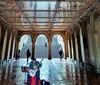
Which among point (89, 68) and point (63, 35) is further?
point (63, 35)

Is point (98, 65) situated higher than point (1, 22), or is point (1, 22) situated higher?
point (1, 22)

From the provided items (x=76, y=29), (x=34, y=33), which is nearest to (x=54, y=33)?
(x=34, y=33)

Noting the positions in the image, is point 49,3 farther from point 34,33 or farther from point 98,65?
point 34,33

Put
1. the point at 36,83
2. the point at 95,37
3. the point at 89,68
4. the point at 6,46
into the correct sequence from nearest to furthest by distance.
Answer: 1. the point at 36,83
2. the point at 95,37
3. the point at 89,68
4. the point at 6,46

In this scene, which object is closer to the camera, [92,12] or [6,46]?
[92,12]

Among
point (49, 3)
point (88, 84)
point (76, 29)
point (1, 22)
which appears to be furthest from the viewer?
point (76, 29)

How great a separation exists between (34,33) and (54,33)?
2698mm

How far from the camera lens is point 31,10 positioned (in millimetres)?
10164

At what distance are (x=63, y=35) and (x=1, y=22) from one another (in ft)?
33.3

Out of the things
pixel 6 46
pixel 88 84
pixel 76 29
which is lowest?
pixel 88 84

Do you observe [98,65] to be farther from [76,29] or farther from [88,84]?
[76,29]

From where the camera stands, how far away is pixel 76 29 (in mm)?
14422

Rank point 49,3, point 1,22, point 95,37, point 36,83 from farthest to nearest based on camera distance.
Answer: point 1,22, point 95,37, point 49,3, point 36,83

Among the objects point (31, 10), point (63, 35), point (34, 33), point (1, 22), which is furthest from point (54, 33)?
point (31, 10)
